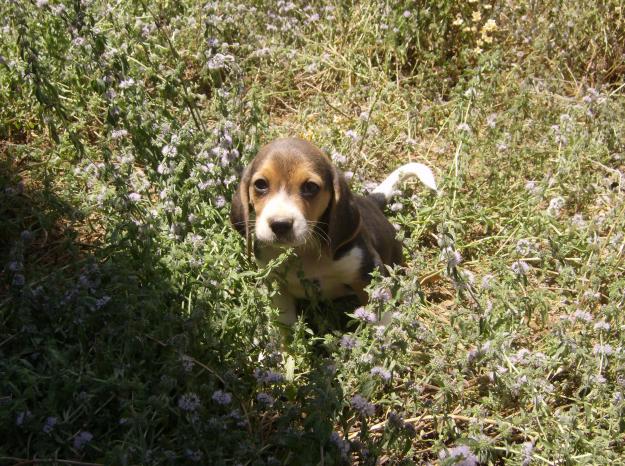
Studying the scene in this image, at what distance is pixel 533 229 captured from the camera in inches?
186

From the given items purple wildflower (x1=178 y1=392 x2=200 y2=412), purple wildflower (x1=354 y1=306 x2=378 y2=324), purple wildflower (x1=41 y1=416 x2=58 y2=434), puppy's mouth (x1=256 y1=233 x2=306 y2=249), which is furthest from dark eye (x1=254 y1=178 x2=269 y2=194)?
purple wildflower (x1=41 y1=416 x2=58 y2=434)

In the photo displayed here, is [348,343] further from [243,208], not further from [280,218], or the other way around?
[243,208]

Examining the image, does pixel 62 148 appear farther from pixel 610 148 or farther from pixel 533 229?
pixel 610 148

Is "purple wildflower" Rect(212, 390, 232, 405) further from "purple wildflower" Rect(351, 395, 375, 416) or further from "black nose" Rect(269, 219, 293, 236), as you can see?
"black nose" Rect(269, 219, 293, 236)

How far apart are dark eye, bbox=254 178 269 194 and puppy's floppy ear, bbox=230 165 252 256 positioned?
9 centimetres

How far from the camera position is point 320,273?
13.0 feet

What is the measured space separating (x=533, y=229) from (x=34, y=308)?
308 centimetres

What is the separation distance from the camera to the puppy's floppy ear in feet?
12.8

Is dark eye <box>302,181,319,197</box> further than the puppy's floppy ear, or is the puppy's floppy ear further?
the puppy's floppy ear

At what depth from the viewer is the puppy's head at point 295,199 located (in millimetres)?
3598

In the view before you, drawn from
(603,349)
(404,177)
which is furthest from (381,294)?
(404,177)

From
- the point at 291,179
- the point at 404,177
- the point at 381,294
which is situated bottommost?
the point at 404,177

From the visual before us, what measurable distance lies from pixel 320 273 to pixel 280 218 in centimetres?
56

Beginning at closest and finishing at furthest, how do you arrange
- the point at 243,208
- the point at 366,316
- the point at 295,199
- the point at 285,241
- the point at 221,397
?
the point at 221,397 < the point at 366,316 < the point at 285,241 < the point at 295,199 < the point at 243,208
